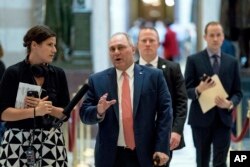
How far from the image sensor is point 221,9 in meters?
14.0

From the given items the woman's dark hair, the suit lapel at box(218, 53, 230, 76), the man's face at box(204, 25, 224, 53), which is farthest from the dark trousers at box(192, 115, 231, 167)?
the woman's dark hair

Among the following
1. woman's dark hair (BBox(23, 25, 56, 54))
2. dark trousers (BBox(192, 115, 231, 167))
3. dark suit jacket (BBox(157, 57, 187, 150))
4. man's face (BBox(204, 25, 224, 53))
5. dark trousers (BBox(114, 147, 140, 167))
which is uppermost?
woman's dark hair (BBox(23, 25, 56, 54))

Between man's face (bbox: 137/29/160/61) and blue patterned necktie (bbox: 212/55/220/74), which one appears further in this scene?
blue patterned necktie (bbox: 212/55/220/74)

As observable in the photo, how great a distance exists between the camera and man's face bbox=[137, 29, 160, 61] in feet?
18.6

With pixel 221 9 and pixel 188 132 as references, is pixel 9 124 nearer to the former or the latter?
pixel 188 132

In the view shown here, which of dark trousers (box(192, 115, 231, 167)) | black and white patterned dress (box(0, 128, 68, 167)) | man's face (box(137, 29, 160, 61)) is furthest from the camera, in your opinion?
dark trousers (box(192, 115, 231, 167))

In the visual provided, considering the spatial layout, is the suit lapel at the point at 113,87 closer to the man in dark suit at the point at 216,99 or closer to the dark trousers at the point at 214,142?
the man in dark suit at the point at 216,99

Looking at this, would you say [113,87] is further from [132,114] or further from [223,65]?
[223,65]

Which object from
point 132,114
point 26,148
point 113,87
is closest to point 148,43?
point 113,87

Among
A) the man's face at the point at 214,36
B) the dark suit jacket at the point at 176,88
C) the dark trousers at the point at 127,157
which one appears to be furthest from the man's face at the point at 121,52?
the man's face at the point at 214,36

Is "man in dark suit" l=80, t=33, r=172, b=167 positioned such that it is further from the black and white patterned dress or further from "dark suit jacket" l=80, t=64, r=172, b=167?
the black and white patterned dress

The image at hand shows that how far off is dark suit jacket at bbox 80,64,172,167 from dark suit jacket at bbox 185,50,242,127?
2204mm

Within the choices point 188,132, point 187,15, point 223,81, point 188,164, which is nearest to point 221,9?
point 188,132

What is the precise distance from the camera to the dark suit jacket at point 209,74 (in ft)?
21.7
